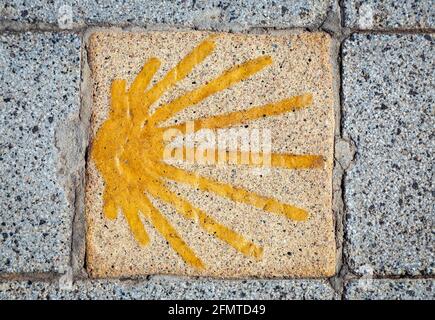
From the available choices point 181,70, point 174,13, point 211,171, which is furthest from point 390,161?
point 174,13

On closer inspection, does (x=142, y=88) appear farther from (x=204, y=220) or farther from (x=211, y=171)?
(x=204, y=220)

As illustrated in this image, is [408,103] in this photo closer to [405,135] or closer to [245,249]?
[405,135]

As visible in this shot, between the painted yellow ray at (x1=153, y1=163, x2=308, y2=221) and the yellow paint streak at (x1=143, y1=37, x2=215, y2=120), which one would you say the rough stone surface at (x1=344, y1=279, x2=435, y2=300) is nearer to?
the painted yellow ray at (x1=153, y1=163, x2=308, y2=221)

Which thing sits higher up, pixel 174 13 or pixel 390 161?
pixel 174 13

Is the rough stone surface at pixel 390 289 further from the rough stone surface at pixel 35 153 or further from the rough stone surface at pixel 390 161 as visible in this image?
the rough stone surface at pixel 35 153

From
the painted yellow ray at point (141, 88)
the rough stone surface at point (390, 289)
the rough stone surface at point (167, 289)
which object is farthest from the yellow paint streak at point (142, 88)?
the rough stone surface at point (390, 289)

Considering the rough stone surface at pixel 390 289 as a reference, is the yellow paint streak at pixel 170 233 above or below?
above

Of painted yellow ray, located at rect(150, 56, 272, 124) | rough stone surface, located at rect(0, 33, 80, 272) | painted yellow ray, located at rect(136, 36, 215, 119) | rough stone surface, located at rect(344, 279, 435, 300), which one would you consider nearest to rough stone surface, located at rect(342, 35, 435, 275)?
rough stone surface, located at rect(344, 279, 435, 300)
